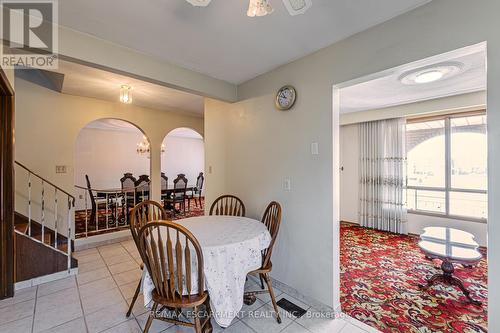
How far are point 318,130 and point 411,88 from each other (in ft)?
7.31

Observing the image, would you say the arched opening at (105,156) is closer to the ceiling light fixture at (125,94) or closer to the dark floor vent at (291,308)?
the ceiling light fixture at (125,94)

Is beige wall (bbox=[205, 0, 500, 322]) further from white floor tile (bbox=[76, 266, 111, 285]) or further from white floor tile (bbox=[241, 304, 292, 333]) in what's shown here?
white floor tile (bbox=[76, 266, 111, 285])

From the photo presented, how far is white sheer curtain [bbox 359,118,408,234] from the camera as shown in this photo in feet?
14.0

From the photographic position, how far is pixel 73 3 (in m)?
1.46

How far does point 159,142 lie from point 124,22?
123 inches

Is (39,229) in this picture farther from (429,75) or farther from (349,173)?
(349,173)

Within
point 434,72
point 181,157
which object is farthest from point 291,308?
point 181,157

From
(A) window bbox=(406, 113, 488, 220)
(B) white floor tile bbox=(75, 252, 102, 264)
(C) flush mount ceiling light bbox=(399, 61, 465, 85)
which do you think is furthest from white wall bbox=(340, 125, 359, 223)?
(B) white floor tile bbox=(75, 252, 102, 264)

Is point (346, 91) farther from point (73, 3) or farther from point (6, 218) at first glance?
point (6, 218)

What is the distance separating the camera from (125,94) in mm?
3064

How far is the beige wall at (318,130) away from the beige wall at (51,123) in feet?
8.06

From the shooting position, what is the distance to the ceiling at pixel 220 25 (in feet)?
4.91

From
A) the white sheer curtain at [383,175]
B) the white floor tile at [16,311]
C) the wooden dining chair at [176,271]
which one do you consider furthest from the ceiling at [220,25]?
the white sheer curtain at [383,175]

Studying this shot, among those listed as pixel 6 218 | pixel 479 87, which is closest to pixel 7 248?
pixel 6 218
